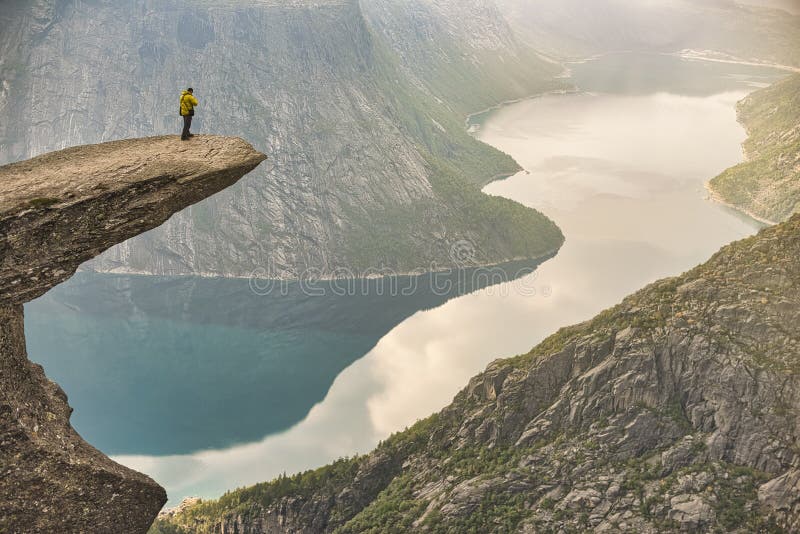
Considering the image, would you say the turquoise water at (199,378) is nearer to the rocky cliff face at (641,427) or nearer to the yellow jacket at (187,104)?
the rocky cliff face at (641,427)

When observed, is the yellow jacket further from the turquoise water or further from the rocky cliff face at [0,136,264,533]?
the turquoise water

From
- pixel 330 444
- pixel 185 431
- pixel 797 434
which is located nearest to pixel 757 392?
pixel 797 434

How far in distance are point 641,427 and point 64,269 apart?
51759 mm

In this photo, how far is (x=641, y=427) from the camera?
6700 centimetres

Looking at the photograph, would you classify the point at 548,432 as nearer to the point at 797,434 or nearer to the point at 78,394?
the point at 797,434

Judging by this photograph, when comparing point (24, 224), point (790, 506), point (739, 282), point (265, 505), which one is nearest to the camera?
point (24, 224)

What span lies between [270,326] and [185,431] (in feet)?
185

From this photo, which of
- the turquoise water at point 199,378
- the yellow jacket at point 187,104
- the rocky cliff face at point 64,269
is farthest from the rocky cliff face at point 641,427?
the turquoise water at point 199,378

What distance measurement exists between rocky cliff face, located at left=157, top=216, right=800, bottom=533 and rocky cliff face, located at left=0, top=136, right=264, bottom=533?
41831 millimetres

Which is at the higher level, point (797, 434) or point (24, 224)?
point (24, 224)

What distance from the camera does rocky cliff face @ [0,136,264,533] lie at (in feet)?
96.3

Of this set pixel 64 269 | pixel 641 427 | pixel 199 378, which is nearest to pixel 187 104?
pixel 64 269

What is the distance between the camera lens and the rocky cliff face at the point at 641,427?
5980 cm

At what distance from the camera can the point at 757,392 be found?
61.6 meters
